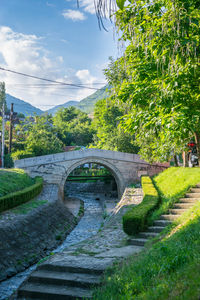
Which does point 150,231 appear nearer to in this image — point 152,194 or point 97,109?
point 152,194

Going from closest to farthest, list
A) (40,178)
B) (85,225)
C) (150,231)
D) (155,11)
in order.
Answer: (155,11), (150,231), (85,225), (40,178)

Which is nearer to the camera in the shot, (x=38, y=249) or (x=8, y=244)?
(x=8, y=244)

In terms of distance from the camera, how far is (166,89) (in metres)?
5.60

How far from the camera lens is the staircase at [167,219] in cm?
712

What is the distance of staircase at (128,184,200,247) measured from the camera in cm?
712

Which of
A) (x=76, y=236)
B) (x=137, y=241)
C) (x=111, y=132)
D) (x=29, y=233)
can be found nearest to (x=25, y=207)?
(x=29, y=233)

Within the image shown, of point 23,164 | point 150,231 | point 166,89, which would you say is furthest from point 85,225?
point 166,89

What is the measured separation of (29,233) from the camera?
10.1 meters

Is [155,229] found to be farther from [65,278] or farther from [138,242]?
[65,278]

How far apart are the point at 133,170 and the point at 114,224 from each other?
40.9ft

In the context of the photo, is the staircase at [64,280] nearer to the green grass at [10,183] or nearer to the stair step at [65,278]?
the stair step at [65,278]

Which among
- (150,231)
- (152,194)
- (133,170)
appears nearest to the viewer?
(150,231)

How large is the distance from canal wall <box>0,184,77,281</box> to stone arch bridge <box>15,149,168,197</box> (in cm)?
676

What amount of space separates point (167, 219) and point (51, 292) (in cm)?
434
